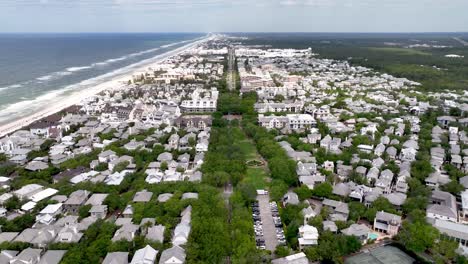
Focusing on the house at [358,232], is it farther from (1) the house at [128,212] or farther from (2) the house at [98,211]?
(2) the house at [98,211]

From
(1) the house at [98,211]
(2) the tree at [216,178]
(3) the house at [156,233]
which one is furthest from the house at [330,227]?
(1) the house at [98,211]

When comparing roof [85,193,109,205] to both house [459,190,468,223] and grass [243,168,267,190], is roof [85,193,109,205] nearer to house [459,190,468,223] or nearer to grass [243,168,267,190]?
grass [243,168,267,190]

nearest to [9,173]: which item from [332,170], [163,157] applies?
[163,157]

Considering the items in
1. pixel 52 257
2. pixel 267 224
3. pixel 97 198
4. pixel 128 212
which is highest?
pixel 97 198

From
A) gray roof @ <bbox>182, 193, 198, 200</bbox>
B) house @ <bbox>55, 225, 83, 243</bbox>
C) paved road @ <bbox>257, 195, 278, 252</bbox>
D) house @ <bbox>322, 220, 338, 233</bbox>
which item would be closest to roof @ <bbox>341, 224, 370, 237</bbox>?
house @ <bbox>322, 220, 338, 233</bbox>

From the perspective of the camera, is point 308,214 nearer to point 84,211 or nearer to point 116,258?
point 116,258

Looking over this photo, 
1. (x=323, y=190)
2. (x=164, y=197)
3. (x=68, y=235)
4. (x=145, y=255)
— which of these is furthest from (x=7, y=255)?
(x=323, y=190)

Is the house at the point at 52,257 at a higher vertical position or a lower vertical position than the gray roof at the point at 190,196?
lower
